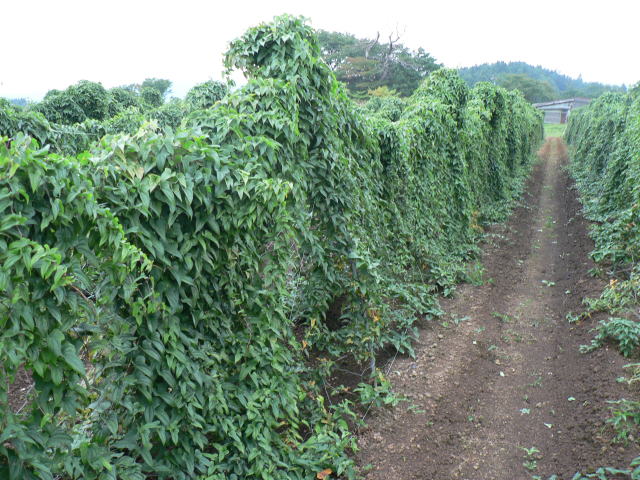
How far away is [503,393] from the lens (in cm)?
529

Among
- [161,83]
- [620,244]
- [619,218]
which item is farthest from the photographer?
[161,83]

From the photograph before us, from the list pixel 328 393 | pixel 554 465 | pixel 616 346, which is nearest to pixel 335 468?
pixel 328 393

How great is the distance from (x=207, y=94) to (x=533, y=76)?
137 m

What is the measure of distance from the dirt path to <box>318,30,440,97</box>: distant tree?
42853 mm

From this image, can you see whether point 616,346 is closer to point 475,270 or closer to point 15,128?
point 475,270

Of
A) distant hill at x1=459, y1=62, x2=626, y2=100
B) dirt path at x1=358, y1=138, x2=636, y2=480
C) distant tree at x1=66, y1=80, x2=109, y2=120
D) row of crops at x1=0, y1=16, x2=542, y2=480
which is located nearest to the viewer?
row of crops at x1=0, y1=16, x2=542, y2=480

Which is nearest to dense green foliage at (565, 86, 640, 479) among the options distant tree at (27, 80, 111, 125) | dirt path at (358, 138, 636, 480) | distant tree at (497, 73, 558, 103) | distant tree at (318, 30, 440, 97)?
dirt path at (358, 138, 636, 480)

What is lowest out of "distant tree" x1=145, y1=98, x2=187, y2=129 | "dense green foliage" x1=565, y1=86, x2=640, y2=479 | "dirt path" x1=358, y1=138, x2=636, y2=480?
"dirt path" x1=358, y1=138, x2=636, y2=480

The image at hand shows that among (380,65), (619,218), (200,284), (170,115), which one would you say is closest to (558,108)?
(380,65)

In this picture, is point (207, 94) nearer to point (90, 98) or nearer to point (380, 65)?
point (90, 98)

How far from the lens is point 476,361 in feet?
19.3

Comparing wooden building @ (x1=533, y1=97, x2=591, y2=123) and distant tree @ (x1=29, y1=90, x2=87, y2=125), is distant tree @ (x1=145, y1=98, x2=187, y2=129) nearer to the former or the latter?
distant tree @ (x1=29, y1=90, x2=87, y2=125)

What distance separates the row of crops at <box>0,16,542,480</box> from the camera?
2.25 metres

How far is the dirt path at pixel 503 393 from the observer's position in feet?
13.8
